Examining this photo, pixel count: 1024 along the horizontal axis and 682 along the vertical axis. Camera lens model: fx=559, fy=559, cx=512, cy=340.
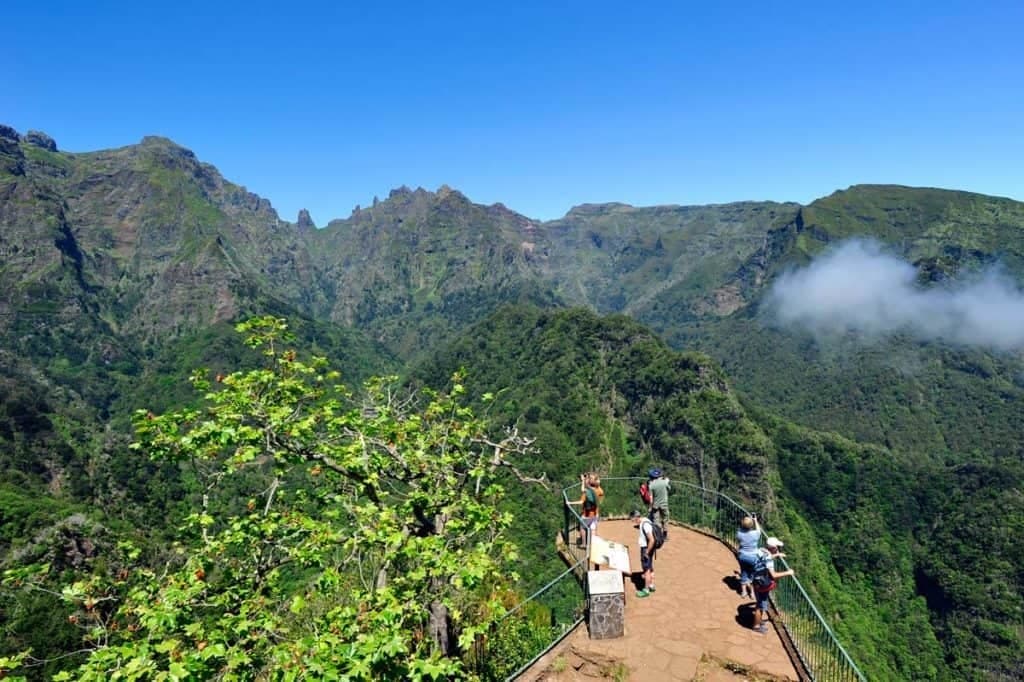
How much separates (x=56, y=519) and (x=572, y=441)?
82.0 metres

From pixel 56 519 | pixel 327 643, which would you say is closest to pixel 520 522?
pixel 56 519

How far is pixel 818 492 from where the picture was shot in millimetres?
110250

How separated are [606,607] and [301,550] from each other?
658cm

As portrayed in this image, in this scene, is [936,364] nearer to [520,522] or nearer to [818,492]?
[818,492]

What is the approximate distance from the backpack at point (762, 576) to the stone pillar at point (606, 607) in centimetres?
303

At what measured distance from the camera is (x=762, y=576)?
12.4 meters

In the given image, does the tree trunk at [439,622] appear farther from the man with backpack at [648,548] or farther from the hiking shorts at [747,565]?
the hiking shorts at [747,565]

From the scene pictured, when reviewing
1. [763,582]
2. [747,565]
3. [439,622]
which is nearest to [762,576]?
[763,582]

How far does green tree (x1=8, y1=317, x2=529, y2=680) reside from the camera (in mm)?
8344

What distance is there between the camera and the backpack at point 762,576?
12336 millimetres

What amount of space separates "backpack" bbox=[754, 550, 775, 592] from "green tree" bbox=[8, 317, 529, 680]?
18.4 ft

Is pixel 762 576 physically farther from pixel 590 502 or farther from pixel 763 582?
pixel 590 502

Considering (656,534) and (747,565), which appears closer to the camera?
(747,565)

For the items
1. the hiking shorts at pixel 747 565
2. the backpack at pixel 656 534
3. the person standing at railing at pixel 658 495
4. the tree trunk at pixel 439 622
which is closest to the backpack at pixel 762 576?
the hiking shorts at pixel 747 565
